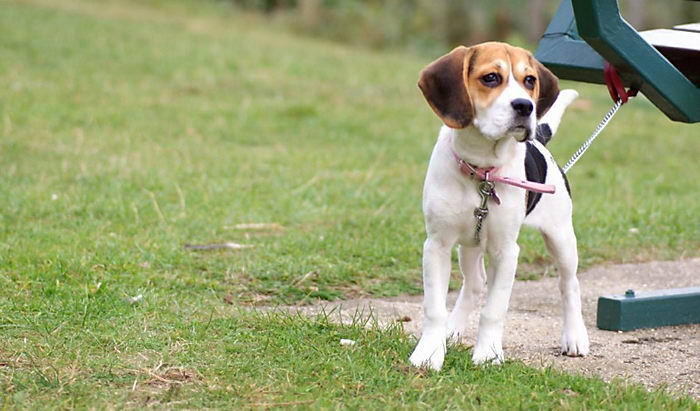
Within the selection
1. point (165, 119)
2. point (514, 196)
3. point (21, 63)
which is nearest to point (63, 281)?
point (514, 196)

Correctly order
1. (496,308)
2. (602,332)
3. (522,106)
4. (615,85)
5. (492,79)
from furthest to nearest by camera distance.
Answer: (602,332) < (615,85) < (496,308) < (492,79) < (522,106)

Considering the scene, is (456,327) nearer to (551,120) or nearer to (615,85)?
(551,120)

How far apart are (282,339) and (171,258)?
1552 millimetres

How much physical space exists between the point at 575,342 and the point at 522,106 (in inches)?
47.7

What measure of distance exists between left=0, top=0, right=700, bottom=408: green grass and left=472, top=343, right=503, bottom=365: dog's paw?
0.06m

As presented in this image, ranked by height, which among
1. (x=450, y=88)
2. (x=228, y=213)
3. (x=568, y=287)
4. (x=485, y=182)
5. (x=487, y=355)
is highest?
(x=450, y=88)

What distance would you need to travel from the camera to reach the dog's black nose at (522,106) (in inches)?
146

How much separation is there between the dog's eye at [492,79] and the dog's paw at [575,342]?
1.23 meters

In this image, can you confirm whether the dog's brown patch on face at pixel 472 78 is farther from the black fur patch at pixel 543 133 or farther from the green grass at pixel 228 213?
the green grass at pixel 228 213

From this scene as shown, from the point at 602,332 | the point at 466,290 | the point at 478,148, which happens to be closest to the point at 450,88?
the point at 478,148

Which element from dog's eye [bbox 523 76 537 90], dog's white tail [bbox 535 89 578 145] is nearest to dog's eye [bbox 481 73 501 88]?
dog's eye [bbox 523 76 537 90]

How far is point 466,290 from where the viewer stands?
15.0 feet

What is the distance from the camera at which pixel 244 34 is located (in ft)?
53.2

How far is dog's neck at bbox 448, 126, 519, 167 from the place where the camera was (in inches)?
156
